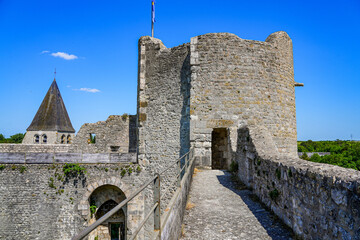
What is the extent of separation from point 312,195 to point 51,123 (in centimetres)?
3124

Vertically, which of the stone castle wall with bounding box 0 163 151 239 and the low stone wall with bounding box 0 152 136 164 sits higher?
the low stone wall with bounding box 0 152 136 164

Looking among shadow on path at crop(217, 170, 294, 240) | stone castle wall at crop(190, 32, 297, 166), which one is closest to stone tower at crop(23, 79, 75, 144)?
stone castle wall at crop(190, 32, 297, 166)

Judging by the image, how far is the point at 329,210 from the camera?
2.92m

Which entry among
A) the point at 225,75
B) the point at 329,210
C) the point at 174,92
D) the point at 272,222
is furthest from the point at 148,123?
the point at 329,210

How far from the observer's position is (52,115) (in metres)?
30.1

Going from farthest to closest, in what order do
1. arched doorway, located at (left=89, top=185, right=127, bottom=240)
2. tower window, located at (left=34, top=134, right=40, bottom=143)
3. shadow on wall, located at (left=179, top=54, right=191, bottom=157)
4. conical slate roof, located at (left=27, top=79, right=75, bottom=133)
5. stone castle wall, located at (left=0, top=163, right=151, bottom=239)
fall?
1. conical slate roof, located at (left=27, top=79, right=75, bottom=133)
2. tower window, located at (left=34, top=134, right=40, bottom=143)
3. arched doorway, located at (left=89, top=185, right=127, bottom=240)
4. stone castle wall, located at (left=0, top=163, right=151, bottom=239)
5. shadow on wall, located at (left=179, top=54, right=191, bottom=157)

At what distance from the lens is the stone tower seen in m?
29.2

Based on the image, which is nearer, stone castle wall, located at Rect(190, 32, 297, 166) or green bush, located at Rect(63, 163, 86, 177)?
stone castle wall, located at Rect(190, 32, 297, 166)

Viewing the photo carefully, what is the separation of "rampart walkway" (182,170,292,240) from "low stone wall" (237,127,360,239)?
9.7 inches

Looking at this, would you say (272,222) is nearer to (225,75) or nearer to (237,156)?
(237,156)

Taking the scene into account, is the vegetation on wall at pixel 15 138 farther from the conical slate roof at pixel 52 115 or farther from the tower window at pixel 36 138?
the tower window at pixel 36 138

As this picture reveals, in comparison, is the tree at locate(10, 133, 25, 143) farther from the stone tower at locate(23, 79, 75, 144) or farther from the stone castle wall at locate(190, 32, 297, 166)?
the stone castle wall at locate(190, 32, 297, 166)

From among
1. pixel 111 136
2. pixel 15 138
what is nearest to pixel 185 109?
pixel 111 136

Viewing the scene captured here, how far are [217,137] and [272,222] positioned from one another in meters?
8.13
